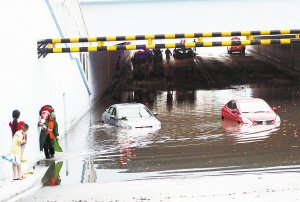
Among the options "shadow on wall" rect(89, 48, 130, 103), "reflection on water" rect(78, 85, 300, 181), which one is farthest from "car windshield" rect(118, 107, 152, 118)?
"shadow on wall" rect(89, 48, 130, 103)

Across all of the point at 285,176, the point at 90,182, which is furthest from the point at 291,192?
the point at 90,182

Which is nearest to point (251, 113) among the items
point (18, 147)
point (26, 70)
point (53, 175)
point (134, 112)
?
point (134, 112)

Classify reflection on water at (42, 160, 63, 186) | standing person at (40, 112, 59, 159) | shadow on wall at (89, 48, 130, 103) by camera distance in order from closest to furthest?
reflection on water at (42, 160, 63, 186), standing person at (40, 112, 59, 159), shadow on wall at (89, 48, 130, 103)

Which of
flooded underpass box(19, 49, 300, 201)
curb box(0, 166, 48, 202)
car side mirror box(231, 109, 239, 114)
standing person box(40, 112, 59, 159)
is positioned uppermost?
standing person box(40, 112, 59, 159)

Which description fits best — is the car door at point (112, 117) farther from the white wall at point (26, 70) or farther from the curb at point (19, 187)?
the curb at point (19, 187)

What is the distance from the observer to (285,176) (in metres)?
15.5

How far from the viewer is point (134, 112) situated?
87.9 feet

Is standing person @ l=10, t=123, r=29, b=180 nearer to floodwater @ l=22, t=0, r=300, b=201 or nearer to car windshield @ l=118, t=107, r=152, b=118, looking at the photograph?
floodwater @ l=22, t=0, r=300, b=201

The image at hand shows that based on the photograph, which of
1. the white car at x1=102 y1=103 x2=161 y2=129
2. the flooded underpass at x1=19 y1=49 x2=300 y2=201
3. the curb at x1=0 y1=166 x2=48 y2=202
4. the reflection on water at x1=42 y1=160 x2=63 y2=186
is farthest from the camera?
the white car at x1=102 y1=103 x2=161 y2=129

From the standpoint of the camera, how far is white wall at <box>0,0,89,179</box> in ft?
51.7

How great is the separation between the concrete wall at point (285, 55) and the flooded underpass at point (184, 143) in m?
11.3

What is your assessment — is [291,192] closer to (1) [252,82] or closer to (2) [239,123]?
(2) [239,123]

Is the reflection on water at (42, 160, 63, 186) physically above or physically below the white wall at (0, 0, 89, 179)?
below

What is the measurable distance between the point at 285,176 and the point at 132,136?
30.4 ft
